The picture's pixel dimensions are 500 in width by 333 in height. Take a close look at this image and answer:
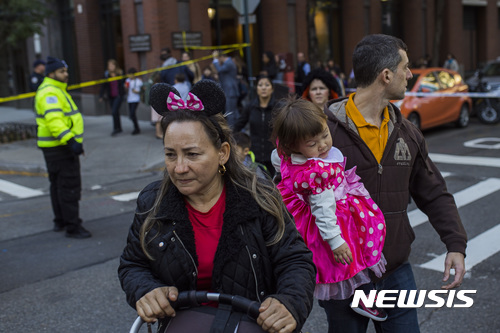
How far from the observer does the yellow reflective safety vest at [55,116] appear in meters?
7.06

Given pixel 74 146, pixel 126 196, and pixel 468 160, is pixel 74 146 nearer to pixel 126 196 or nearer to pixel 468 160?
pixel 126 196

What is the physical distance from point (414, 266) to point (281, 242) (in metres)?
3.88

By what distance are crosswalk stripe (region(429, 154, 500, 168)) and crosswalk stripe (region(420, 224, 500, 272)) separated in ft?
13.6

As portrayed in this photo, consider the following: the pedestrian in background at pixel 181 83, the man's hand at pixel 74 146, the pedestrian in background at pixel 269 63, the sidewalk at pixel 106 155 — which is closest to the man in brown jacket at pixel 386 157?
the man's hand at pixel 74 146

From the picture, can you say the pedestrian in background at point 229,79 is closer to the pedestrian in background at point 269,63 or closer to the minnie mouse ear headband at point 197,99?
the pedestrian in background at point 269,63

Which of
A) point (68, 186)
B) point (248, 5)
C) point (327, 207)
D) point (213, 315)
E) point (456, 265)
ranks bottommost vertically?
point (68, 186)

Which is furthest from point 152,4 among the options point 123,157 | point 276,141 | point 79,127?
point 276,141

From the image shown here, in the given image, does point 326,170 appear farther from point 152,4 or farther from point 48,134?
point 152,4

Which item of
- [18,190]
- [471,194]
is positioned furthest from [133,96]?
[471,194]

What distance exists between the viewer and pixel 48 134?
7207 millimetres

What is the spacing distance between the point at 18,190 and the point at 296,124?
29.4 feet

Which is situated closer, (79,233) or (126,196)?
(79,233)

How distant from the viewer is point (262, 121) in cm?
706

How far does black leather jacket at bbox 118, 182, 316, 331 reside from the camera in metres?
2.29
